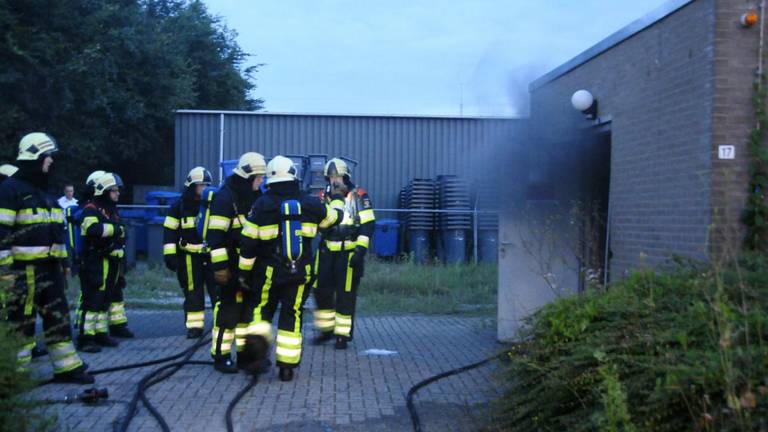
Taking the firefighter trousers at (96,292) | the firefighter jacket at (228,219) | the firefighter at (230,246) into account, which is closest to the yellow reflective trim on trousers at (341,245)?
the firefighter jacket at (228,219)

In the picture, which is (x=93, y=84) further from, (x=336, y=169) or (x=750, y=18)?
(x=750, y=18)

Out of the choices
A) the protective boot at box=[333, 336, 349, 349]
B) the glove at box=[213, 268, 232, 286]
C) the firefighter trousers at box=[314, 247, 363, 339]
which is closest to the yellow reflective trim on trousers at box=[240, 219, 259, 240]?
the glove at box=[213, 268, 232, 286]

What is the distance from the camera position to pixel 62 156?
24047mm

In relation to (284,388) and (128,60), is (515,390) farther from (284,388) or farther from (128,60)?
(128,60)

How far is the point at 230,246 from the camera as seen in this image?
8695 mm

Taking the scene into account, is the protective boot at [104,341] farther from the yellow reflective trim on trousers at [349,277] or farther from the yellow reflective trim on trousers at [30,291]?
the yellow reflective trim on trousers at [349,277]

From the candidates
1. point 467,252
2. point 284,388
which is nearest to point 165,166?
point 467,252

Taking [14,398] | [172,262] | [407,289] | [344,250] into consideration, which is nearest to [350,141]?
[407,289]

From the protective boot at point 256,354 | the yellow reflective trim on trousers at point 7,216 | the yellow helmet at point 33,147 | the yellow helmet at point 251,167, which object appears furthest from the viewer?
the yellow helmet at point 251,167

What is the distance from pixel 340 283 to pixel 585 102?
3.45 m

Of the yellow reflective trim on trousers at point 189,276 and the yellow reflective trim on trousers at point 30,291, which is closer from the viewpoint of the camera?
the yellow reflective trim on trousers at point 30,291

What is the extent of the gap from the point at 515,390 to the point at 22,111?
1965cm

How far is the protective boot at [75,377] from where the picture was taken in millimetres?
7682

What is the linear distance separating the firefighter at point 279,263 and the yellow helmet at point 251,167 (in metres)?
0.45
